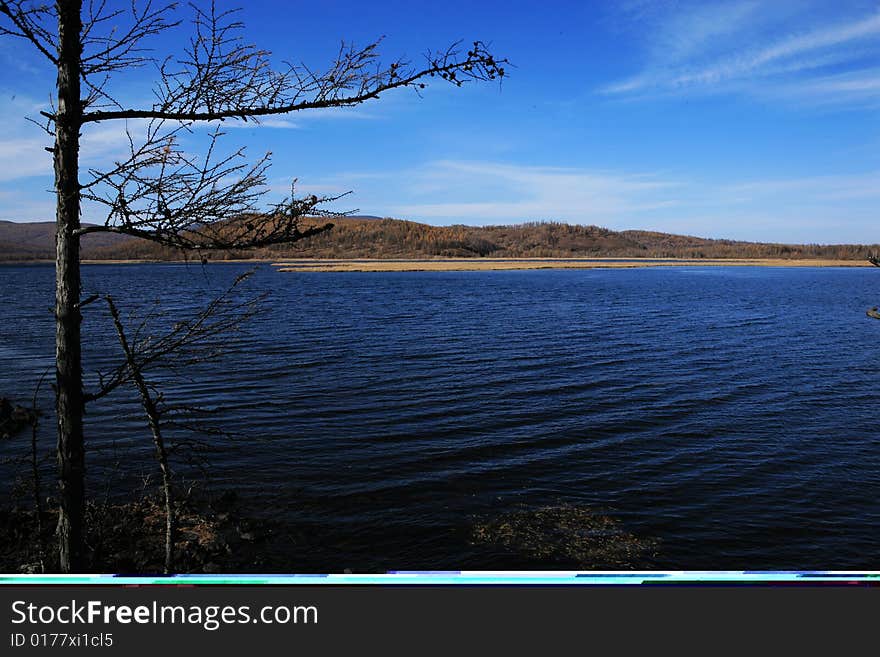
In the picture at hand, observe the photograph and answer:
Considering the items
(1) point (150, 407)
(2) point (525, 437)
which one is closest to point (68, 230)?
(1) point (150, 407)

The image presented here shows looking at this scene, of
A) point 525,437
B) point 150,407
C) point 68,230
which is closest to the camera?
point 68,230

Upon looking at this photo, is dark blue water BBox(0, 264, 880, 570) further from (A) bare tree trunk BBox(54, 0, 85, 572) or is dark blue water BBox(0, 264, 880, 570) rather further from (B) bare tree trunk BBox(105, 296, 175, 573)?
(B) bare tree trunk BBox(105, 296, 175, 573)

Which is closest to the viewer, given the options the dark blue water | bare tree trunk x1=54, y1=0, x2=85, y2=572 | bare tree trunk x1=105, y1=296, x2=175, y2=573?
bare tree trunk x1=54, y1=0, x2=85, y2=572

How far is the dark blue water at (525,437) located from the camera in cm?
1177

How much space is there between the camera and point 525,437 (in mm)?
17391

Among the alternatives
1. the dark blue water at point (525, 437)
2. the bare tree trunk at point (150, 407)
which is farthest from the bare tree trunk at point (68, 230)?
the dark blue water at point (525, 437)

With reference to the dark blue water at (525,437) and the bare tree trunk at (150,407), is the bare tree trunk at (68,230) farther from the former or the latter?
the dark blue water at (525,437)

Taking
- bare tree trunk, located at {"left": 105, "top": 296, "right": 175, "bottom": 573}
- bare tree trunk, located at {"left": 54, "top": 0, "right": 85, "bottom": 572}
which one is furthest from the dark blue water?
bare tree trunk, located at {"left": 105, "top": 296, "right": 175, "bottom": 573}

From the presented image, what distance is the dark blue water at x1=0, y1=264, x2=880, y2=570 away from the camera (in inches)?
464

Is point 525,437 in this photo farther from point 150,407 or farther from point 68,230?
point 68,230

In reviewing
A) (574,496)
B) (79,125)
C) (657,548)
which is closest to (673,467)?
(574,496)
